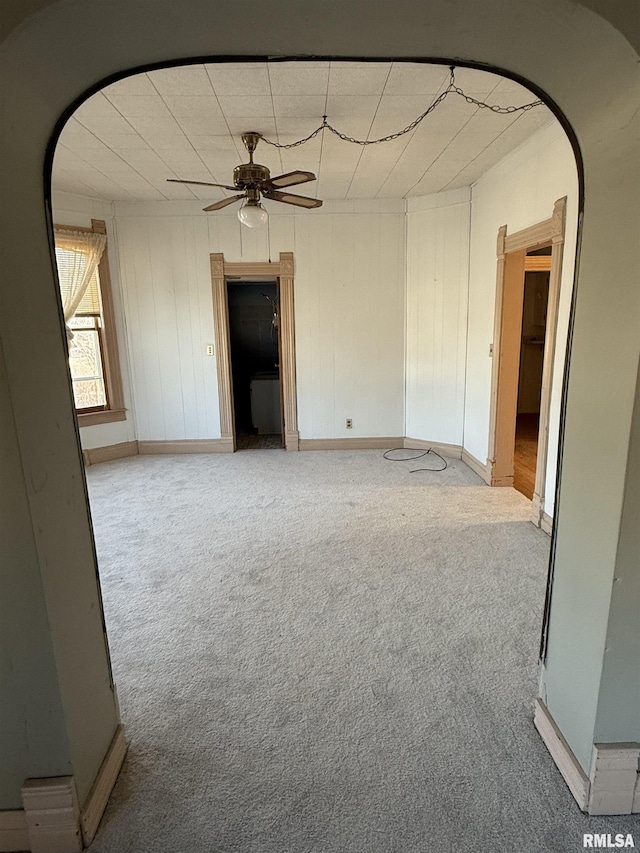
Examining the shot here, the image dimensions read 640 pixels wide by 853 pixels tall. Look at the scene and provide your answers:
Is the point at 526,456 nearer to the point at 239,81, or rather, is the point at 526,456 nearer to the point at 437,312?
the point at 437,312

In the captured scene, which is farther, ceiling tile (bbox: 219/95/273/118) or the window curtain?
the window curtain

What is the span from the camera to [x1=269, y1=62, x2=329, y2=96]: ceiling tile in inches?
94.4

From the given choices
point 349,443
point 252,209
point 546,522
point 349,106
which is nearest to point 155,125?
point 252,209

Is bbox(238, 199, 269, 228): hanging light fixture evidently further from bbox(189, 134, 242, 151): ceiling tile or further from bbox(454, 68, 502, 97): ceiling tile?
bbox(454, 68, 502, 97): ceiling tile

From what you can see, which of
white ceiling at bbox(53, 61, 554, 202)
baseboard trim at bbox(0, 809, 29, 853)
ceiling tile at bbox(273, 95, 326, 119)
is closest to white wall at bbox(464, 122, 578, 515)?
white ceiling at bbox(53, 61, 554, 202)

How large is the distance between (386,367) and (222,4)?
4561 millimetres

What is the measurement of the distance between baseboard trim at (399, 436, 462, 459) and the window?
3320 mm

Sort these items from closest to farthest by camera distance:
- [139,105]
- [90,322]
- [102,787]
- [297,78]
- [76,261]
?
1. [102,787]
2. [297,78]
3. [139,105]
4. [76,261]
5. [90,322]

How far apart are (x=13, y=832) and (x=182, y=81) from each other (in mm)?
3213

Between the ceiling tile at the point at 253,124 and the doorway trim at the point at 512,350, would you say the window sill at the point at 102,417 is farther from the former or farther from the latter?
the doorway trim at the point at 512,350

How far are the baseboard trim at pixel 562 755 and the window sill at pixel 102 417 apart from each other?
15.9 ft

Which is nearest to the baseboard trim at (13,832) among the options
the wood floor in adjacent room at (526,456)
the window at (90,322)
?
the wood floor in adjacent room at (526,456)

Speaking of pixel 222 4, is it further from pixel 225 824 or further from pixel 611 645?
pixel 225 824

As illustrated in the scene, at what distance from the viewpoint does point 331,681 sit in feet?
6.50
